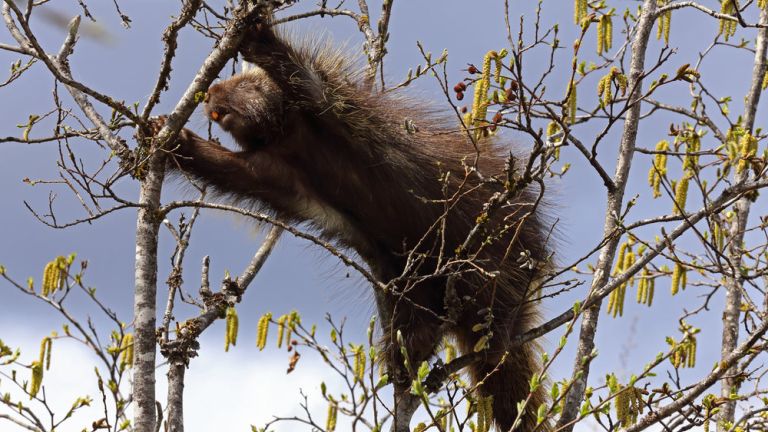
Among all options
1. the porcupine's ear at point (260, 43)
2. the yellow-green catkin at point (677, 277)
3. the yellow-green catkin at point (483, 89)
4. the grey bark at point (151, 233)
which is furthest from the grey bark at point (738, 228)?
the grey bark at point (151, 233)

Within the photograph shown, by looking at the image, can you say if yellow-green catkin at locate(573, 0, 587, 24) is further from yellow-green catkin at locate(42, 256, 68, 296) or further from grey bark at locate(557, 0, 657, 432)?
yellow-green catkin at locate(42, 256, 68, 296)

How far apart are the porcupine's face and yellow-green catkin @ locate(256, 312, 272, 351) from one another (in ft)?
4.07

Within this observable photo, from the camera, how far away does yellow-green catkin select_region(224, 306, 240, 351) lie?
16.5 feet

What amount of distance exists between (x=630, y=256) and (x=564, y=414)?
227 cm

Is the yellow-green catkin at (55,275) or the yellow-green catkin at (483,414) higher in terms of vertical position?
the yellow-green catkin at (55,275)

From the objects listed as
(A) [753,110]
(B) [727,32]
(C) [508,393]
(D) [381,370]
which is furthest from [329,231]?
(A) [753,110]

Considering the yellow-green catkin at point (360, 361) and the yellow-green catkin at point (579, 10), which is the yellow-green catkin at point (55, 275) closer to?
the yellow-green catkin at point (360, 361)

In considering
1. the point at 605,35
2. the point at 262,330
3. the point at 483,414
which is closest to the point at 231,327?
the point at 262,330

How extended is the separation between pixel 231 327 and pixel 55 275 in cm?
101

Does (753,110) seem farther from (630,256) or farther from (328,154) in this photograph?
(328,154)

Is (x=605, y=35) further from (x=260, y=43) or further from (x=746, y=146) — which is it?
(x=260, y=43)

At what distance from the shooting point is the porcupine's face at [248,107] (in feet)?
17.9

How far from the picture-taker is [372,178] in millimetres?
5375

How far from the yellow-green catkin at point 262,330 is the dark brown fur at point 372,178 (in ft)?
2.57
